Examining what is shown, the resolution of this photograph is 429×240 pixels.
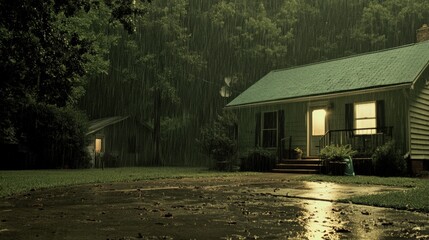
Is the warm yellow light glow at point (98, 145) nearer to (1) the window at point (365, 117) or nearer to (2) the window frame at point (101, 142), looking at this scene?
(2) the window frame at point (101, 142)

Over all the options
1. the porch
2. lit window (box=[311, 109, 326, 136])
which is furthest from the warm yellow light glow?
lit window (box=[311, 109, 326, 136])

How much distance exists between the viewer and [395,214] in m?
6.23

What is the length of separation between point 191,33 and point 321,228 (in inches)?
1096

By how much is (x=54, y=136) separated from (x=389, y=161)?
755 inches

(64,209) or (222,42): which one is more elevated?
(222,42)

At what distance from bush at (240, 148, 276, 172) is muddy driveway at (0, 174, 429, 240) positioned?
10716 millimetres

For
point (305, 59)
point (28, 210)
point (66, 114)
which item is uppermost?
point (305, 59)

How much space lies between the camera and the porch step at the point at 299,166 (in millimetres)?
17500

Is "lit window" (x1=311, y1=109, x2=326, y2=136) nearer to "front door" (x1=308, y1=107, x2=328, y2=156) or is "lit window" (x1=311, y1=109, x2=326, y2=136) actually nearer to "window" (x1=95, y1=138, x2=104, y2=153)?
"front door" (x1=308, y1=107, x2=328, y2=156)

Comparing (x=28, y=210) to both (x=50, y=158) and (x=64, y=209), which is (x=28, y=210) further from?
(x=50, y=158)

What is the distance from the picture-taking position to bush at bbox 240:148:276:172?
19469 mm

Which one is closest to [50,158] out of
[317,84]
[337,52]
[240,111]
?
[240,111]

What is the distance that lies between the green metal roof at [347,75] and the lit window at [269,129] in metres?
0.88

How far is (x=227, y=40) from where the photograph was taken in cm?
3138
